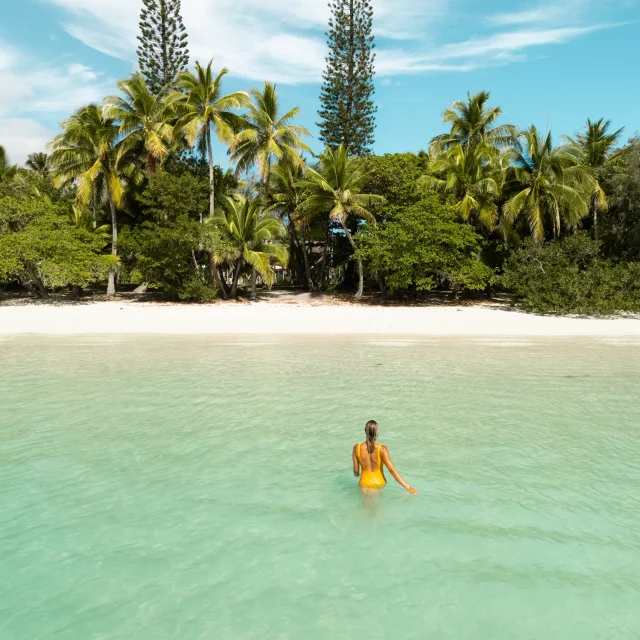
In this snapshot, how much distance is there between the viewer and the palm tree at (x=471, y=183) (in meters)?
25.0

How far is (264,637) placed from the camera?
3273 millimetres

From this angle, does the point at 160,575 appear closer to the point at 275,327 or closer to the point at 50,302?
the point at 275,327

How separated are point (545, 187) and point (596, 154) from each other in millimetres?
6850

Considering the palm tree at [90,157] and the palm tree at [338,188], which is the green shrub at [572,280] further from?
the palm tree at [90,157]

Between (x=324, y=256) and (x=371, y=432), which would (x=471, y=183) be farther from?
(x=371, y=432)

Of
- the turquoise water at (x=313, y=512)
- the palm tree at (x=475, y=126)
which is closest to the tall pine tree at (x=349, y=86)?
the palm tree at (x=475, y=126)

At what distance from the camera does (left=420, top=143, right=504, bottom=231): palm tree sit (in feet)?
82.1

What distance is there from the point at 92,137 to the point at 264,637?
27015 mm

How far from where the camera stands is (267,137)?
87.5 feet

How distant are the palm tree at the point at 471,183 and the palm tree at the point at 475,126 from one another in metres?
3.24

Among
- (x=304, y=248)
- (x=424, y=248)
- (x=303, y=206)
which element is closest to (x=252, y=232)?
(x=303, y=206)

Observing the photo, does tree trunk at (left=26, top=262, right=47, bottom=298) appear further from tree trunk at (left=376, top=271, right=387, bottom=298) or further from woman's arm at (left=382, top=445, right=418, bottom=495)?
woman's arm at (left=382, top=445, right=418, bottom=495)

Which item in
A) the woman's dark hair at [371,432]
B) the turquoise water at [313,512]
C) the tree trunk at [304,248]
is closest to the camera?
the turquoise water at [313,512]

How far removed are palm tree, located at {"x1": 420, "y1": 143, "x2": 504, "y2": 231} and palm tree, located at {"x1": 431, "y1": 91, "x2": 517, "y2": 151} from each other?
324cm
